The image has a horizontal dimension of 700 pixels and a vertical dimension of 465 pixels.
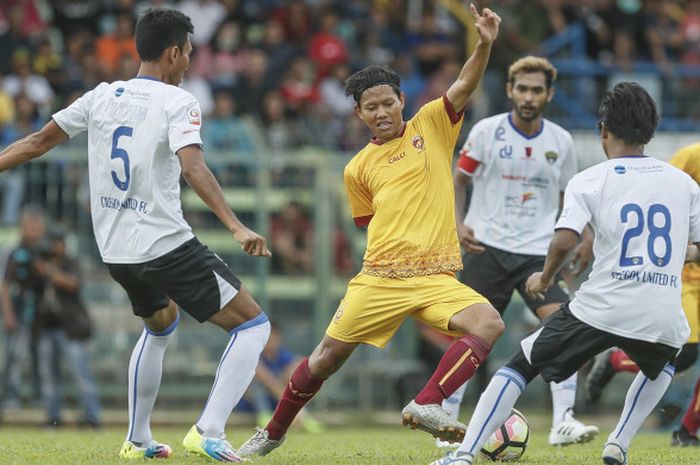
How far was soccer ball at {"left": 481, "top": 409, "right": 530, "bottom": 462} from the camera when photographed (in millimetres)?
8938

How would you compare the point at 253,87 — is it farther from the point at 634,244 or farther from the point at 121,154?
the point at 634,244

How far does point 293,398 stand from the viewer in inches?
358

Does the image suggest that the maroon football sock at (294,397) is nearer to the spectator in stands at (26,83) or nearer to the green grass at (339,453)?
the green grass at (339,453)

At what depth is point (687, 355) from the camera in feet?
35.8

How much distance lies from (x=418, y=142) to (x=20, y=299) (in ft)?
29.5

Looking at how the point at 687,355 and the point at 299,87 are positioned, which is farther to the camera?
the point at 299,87

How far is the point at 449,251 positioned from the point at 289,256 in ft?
29.2

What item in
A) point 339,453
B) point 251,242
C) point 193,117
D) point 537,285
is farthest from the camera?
point 339,453

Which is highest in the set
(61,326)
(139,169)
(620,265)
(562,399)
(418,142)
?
(418,142)

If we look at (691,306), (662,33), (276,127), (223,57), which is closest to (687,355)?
(691,306)

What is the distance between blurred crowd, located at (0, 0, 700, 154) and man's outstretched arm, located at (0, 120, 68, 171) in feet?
28.9

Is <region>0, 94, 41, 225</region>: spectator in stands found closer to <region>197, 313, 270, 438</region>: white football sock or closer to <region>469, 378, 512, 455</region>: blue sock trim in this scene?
<region>197, 313, 270, 438</region>: white football sock

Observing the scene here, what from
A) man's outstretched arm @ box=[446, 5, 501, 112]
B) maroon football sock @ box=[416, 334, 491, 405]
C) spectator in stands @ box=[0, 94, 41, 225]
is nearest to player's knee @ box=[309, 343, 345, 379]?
maroon football sock @ box=[416, 334, 491, 405]

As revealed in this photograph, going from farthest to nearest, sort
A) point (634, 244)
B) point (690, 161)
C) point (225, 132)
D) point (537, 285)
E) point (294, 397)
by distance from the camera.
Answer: point (225, 132) → point (690, 161) → point (294, 397) → point (537, 285) → point (634, 244)
